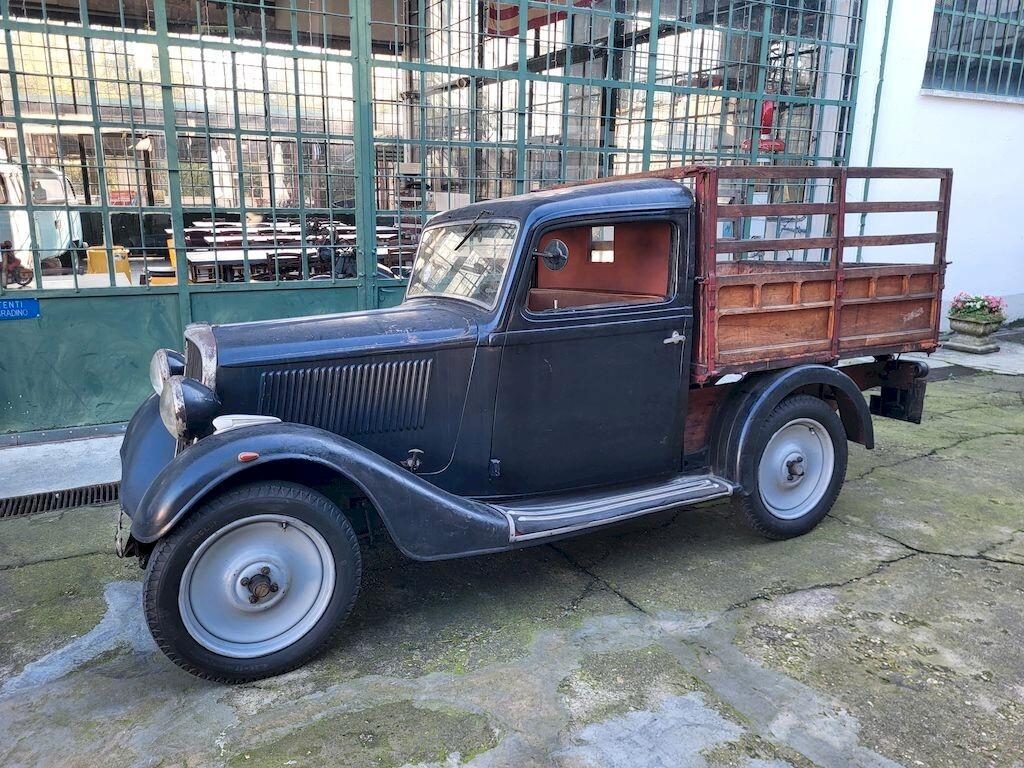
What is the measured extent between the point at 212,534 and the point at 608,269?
237 centimetres

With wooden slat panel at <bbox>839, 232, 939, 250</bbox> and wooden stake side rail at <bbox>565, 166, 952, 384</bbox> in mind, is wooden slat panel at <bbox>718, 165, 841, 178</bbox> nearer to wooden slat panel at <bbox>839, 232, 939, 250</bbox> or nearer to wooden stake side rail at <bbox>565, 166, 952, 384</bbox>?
wooden stake side rail at <bbox>565, 166, 952, 384</bbox>

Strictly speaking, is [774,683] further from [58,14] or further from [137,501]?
[58,14]

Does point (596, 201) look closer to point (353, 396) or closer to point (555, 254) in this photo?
point (555, 254)

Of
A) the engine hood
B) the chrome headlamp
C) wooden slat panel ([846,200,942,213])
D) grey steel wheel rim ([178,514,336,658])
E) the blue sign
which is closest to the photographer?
grey steel wheel rim ([178,514,336,658])

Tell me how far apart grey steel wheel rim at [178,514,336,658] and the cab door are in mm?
933

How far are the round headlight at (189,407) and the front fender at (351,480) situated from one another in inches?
5.0

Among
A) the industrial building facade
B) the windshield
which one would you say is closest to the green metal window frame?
the industrial building facade

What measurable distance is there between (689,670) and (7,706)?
2545 mm

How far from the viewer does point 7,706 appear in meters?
2.58

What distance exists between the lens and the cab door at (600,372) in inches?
128

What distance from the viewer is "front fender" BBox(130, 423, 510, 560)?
2541 millimetres

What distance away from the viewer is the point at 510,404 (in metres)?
3.25

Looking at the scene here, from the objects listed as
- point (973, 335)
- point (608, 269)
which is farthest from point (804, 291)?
point (973, 335)

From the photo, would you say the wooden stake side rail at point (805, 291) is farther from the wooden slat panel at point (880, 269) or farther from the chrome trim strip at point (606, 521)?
the chrome trim strip at point (606, 521)
